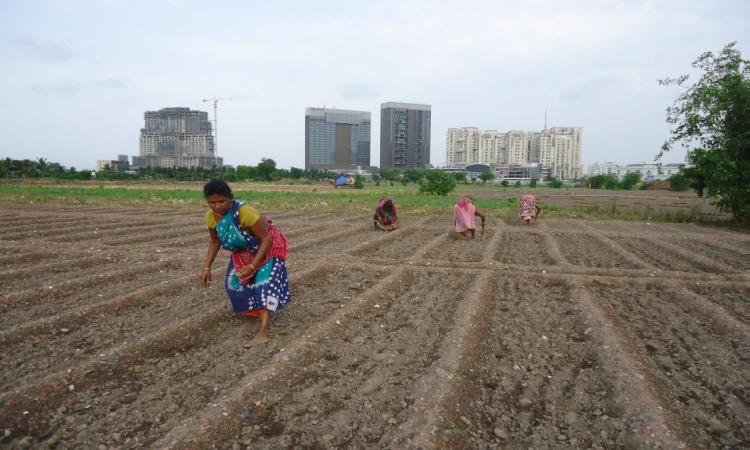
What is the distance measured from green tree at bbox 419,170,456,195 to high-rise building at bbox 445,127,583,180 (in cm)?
10590

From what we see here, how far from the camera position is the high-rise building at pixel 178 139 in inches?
4759

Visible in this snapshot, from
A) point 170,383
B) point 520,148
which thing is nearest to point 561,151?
point 520,148

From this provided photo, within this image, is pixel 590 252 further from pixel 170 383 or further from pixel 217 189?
pixel 170 383

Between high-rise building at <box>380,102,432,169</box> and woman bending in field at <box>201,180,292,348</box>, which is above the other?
high-rise building at <box>380,102,432,169</box>

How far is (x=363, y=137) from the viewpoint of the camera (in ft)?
510

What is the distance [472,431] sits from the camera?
285 centimetres

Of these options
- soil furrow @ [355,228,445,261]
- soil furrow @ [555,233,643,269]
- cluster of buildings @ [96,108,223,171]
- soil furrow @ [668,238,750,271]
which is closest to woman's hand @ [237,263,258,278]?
soil furrow @ [355,228,445,261]

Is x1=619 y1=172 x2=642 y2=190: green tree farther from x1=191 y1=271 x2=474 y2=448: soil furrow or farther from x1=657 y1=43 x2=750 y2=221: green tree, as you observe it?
x1=191 y1=271 x2=474 y2=448: soil furrow

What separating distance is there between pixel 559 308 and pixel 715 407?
229 cm

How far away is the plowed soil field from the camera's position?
9.34ft

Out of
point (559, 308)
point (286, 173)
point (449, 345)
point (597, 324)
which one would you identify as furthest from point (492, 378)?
point (286, 173)

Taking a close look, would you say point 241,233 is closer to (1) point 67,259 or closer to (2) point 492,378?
(2) point 492,378

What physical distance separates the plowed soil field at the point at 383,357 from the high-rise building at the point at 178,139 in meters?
121

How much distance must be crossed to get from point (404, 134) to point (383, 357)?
440 feet
